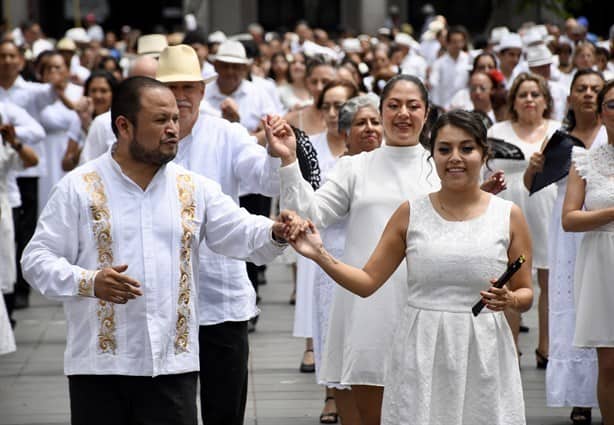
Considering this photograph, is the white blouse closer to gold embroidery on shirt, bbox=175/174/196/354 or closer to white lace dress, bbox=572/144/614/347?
gold embroidery on shirt, bbox=175/174/196/354

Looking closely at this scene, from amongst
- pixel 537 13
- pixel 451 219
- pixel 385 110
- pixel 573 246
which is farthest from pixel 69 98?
pixel 537 13

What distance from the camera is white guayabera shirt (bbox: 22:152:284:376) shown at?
5.81 meters

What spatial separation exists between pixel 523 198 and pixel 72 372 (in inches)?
230

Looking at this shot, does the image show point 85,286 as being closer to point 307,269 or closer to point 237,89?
point 307,269

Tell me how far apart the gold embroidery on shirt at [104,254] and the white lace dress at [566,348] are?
12.3 feet

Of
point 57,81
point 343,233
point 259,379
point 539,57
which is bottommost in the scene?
point 259,379

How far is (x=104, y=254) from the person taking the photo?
584cm

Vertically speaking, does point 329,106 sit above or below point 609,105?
below

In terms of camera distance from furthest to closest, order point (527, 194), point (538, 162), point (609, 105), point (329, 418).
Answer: point (527, 194)
point (538, 162)
point (329, 418)
point (609, 105)

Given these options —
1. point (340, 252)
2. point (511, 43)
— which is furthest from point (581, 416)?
point (511, 43)

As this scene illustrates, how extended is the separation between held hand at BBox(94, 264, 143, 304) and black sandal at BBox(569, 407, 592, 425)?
4125 mm

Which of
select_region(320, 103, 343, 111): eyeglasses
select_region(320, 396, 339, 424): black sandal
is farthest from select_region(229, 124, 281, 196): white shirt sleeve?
select_region(320, 103, 343, 111): eyeglasses

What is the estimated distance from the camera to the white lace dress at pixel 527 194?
36.0ft

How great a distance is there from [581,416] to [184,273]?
3803mm
